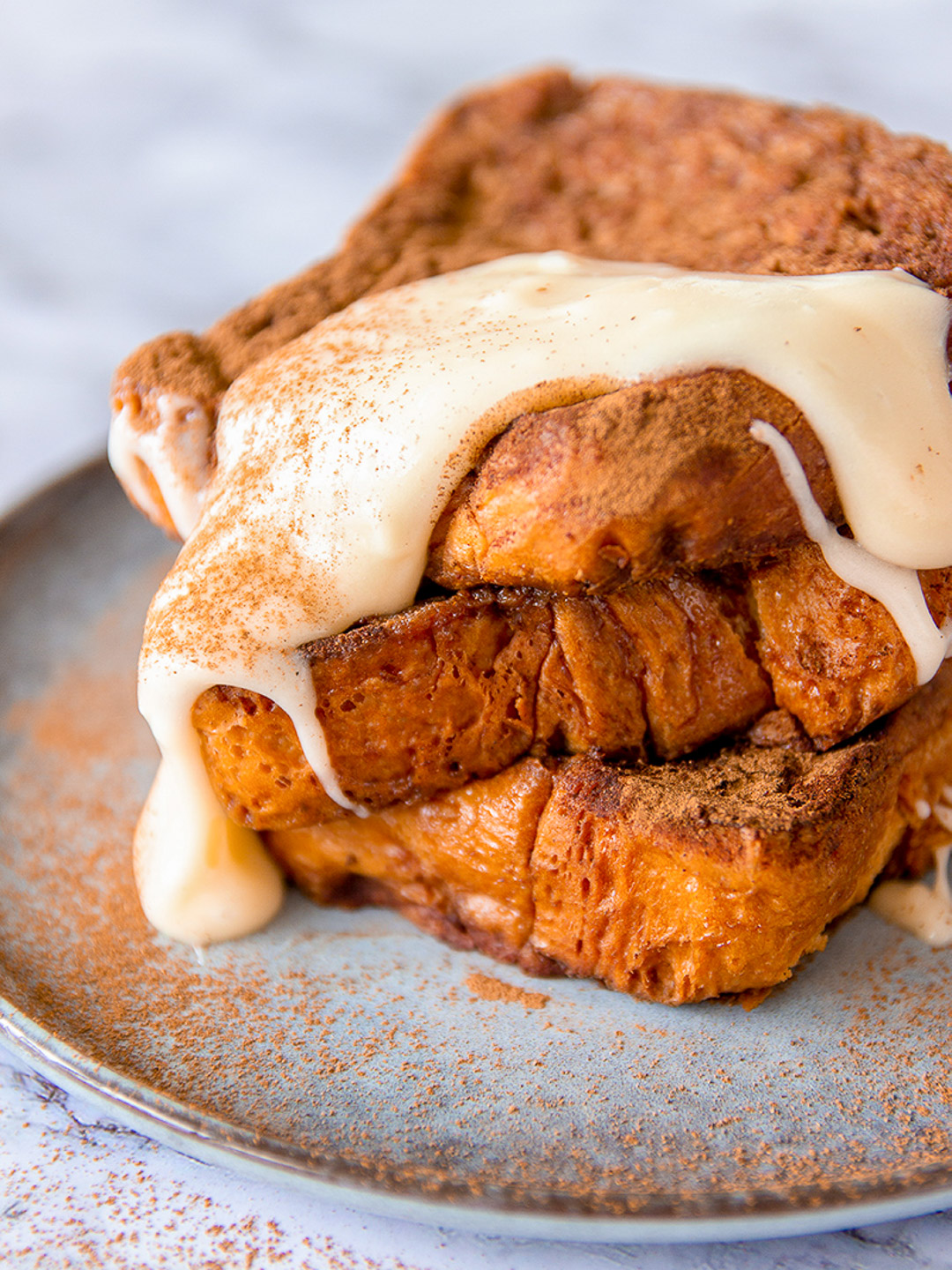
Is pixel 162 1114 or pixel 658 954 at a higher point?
pixel 162 1114

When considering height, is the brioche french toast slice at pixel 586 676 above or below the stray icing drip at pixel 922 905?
above

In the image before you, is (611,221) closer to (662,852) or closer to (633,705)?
(633,705)

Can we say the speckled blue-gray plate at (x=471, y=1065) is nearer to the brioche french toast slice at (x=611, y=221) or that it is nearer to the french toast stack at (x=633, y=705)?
the french toast stack at (x=633, y=705)

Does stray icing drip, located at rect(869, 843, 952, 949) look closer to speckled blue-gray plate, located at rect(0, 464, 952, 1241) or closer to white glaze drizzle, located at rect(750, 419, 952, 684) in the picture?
speckled blue-gray plate, located at rect(0, 464, 952, 1241)

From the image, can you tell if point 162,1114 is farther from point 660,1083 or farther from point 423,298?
point 423,298

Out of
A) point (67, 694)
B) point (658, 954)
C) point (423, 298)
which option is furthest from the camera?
point (67, 694)

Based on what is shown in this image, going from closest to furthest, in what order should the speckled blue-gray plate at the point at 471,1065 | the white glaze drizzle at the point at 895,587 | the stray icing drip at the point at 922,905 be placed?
the speckled blue-gray plate at the point at 471,1065 → the white glaze drizzle at the point at 895,587 → the stray icing drip at the point at 922,905

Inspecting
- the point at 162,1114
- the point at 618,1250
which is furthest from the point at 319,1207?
the point at 618,1250

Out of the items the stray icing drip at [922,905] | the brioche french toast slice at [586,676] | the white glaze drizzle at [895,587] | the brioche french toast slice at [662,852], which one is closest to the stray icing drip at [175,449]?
the brioche french toast slice at [586,676]
